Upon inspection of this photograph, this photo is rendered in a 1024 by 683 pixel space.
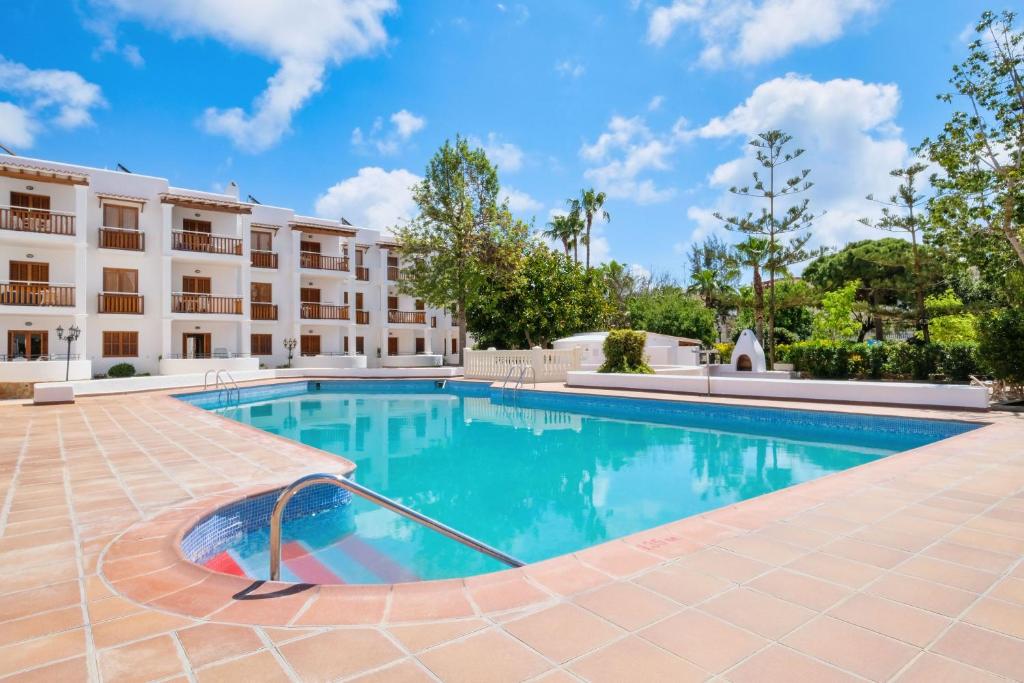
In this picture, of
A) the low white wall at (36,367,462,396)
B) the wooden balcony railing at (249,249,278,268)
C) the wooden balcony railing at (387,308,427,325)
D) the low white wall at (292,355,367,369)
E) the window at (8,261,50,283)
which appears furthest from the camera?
the wooden balcony railing at (387,308,427,325)

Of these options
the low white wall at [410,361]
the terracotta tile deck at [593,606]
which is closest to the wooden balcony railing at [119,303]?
the low white wall at [410,361]

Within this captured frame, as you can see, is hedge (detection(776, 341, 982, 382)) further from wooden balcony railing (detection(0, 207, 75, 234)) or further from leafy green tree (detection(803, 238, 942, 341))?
wooden balcony railing (detection(0, 207, 75, 234))

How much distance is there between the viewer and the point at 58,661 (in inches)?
90.5

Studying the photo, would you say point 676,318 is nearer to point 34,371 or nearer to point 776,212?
point 776,212

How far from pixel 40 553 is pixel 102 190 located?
79.8 feet

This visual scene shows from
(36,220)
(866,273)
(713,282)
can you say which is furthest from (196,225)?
(866,273)

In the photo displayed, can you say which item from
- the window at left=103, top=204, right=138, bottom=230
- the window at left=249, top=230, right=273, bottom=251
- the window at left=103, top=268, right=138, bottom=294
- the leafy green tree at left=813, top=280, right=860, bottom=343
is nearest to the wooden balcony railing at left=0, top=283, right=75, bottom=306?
the window at left=103, top=268, right=138, bottom=294

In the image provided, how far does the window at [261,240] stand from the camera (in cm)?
2783

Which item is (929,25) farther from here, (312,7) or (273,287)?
(273,287)

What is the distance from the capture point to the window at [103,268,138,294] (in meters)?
22.6

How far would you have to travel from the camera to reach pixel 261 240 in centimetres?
2805

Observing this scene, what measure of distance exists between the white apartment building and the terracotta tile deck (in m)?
18.4

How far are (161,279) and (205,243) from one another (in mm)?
2499

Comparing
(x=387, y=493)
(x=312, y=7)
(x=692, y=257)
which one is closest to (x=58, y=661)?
(x=387, y=493)
